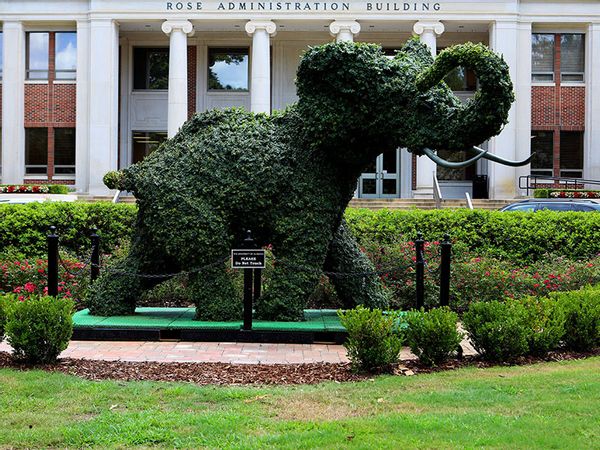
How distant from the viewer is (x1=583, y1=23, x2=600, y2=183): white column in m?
33.8

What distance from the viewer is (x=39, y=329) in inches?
297

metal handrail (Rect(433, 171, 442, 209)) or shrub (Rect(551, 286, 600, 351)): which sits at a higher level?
metal handrail (Rect(433, 171, 442, 209))

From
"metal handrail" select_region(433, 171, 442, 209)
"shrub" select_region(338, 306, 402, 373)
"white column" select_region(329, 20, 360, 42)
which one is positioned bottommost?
"shrub" select_region(338, 306, 402, 373)

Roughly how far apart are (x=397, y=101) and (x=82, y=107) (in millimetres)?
27879

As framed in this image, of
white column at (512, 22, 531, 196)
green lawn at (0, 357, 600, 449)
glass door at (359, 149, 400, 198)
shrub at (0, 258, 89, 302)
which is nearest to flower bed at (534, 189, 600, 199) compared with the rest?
white column at (512, 22, 531, 196)

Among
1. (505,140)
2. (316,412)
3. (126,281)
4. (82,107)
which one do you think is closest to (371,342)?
(316,412)

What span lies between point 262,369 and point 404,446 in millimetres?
3141

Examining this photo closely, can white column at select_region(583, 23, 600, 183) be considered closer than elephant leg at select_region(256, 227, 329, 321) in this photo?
No

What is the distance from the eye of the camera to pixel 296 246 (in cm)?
960

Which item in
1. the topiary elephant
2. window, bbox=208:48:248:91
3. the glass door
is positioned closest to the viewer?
the topiary elephant

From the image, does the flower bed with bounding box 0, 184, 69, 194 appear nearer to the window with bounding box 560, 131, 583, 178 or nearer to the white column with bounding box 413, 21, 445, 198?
the white column with bounding box 413, 21, 445, 198

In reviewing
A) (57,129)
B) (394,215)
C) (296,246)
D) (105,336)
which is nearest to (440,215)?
(394,215)

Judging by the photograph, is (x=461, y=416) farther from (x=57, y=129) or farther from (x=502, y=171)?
(x=57, y=129)

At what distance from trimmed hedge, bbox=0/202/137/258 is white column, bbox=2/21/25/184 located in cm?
2104
